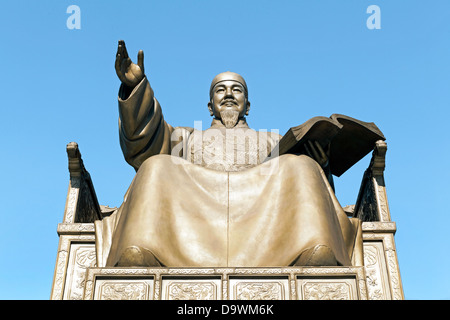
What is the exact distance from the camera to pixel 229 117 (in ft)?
24.3

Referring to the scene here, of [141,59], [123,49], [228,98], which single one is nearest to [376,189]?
[228,98]

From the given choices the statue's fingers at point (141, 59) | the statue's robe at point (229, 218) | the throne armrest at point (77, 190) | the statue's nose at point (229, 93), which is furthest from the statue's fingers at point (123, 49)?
the statue's nose at point (229, 93)

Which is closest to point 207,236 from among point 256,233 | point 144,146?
point 256,233

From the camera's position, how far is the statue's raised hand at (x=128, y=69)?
6000 mm

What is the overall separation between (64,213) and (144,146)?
3.43ft

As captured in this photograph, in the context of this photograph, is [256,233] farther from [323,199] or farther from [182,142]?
[182,142]

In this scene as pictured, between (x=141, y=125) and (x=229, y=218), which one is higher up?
(x=141, y=125)

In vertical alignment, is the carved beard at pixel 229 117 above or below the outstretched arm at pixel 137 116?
above

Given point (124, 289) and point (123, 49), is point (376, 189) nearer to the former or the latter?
point (123, 49)

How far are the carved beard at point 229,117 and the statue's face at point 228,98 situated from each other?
0.03 meters

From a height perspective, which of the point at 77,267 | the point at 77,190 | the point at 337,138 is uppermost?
the point at 337,138

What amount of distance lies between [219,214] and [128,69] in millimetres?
1848

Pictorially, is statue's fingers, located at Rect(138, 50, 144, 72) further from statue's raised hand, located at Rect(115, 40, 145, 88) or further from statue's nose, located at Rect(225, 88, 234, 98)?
statue's nose, located at Rect(225, 88, 234, 98)

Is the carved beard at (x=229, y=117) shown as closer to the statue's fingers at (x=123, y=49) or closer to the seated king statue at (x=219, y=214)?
the seated king statue at (x=219, y=214)
